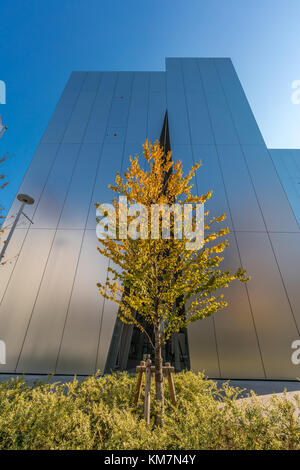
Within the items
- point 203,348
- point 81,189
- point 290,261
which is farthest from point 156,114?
point 203,348

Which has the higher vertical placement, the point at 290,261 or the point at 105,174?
the point at 105,174

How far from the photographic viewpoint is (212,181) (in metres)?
9.32

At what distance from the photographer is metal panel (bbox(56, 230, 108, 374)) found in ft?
21.0

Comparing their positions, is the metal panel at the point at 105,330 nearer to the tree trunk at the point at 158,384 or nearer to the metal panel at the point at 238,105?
the tree trunk at the point at 158,384

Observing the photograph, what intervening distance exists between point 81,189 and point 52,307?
5.63 m

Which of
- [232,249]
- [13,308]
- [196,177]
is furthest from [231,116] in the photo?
[13,308]

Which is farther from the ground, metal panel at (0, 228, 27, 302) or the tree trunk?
metal panel at (0, 228, 27, 302)

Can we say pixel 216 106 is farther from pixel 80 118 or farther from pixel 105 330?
pixel 105 330

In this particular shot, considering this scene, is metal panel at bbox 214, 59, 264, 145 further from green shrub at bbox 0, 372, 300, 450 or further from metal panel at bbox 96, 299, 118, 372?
green shrub at bbox 0, 372, 300, 450

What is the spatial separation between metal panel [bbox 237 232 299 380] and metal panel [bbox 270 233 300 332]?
0.70 ft

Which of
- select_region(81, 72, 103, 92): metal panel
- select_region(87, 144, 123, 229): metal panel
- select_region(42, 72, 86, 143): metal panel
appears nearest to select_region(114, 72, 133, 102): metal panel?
select_region(81, 72, 103, 92): metal panel

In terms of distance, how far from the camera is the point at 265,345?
6.38 m

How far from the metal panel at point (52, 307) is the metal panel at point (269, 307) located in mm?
6736
